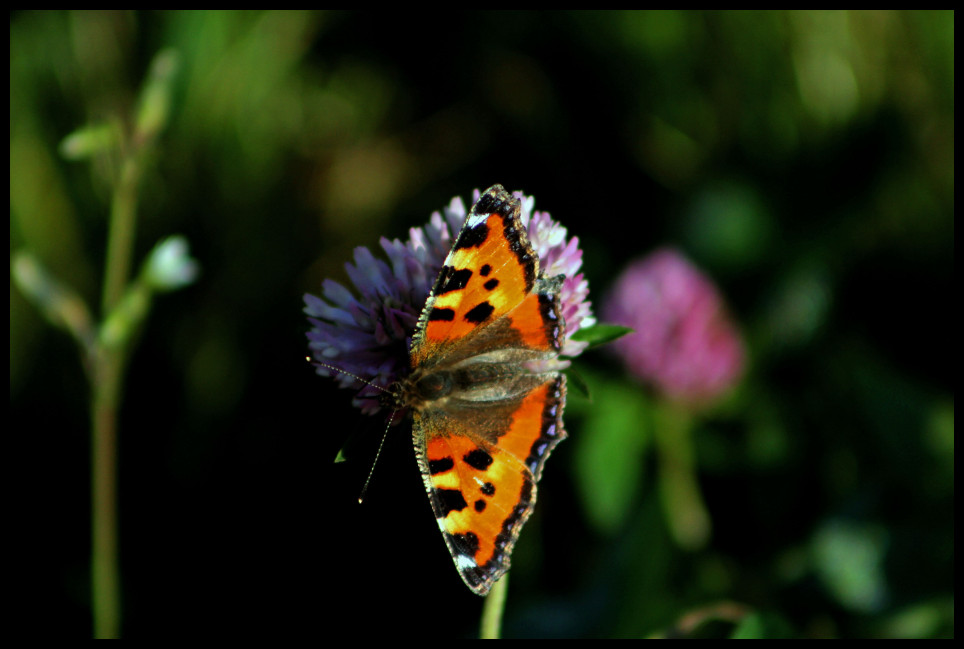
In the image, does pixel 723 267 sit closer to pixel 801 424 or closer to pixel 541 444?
pixel 801 424

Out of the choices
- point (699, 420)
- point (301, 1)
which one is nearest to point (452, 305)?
point (699, 420)

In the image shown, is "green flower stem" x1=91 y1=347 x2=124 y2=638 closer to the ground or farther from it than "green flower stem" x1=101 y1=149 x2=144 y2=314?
closer to the ground

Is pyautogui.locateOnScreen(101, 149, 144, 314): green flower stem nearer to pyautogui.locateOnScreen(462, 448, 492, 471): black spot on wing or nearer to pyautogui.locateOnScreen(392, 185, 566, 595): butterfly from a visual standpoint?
pyautogui.locateOnScreen(392, 185, 566, 595): butterfly

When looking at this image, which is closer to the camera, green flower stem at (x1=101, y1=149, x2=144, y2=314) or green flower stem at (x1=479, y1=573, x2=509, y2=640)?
green flower stem at (x1=479, y1=573, x2=509, y2=640)

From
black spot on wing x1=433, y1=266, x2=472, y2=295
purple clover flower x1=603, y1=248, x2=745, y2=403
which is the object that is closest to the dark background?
purple clover flower x1=603, y1=248, x2=745, y2=403

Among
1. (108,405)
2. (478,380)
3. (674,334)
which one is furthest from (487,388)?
(674,334)
